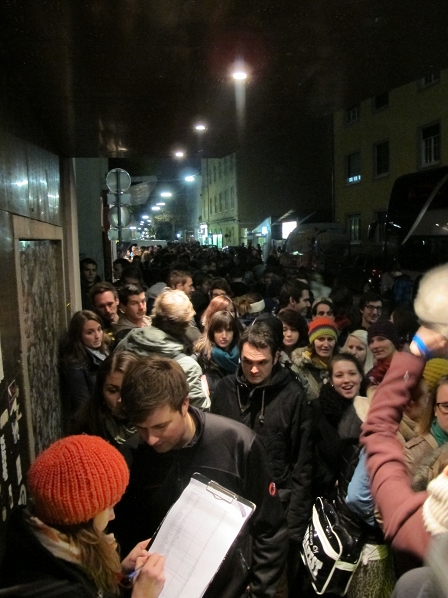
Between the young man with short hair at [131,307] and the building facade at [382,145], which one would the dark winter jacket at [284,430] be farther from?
the building facade at [382,145]

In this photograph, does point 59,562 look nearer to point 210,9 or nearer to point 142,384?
point 142,384

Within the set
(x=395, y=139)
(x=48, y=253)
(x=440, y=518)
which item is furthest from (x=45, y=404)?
(x=395, y=139)

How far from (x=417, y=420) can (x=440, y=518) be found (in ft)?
5.48

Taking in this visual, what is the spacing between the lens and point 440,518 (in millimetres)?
1241

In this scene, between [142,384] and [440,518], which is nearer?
[440,518]

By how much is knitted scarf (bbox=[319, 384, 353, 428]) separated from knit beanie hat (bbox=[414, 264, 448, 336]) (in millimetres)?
2319

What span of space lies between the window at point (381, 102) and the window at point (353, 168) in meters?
2.59

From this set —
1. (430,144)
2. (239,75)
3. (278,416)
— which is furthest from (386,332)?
(430,144)

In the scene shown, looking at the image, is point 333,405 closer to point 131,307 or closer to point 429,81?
point 131,307

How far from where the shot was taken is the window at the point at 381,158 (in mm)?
25750

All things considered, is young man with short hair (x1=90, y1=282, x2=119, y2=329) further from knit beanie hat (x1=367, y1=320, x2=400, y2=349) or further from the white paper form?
the white paper form

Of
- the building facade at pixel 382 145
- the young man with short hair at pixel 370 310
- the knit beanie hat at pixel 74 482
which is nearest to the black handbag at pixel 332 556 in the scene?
the knit beanie hat at pixel 74 482

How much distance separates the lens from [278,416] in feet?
11.4

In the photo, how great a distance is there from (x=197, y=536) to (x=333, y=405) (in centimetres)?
191
